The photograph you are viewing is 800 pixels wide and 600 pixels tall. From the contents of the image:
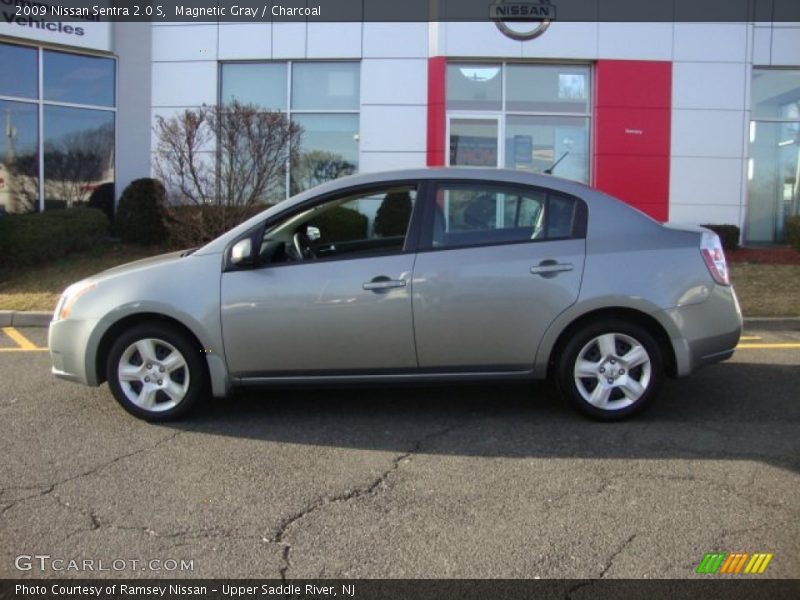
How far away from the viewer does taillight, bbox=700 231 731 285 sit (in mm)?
4883

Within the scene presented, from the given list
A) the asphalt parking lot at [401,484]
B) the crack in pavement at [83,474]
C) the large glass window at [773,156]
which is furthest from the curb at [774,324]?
the crack in pavement at [83,474]

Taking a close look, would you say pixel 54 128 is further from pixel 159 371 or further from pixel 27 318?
pixel 159 371

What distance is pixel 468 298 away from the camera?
4.75 m

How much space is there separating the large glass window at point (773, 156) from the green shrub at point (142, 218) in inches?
437

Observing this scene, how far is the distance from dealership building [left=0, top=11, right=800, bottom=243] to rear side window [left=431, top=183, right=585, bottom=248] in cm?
895

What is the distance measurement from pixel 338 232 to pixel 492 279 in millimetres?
1468

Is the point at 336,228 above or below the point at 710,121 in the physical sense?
below

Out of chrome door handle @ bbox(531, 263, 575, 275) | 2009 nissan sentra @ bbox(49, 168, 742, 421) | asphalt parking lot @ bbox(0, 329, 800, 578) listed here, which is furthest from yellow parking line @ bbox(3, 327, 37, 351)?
chrome door handle @ bbox(531, 263, 575, 275)

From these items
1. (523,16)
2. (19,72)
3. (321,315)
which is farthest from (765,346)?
(19,72)

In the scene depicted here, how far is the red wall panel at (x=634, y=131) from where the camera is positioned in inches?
536

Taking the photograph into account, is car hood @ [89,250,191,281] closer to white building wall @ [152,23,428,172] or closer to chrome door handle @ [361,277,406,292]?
chrome door handle @ [361,277,406,292]

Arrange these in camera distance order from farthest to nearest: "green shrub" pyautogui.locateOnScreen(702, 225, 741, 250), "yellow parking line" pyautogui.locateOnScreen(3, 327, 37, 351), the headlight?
"green shrub" pyautogui.locateOnScreen(702, 225, 741, 250), "yellow parking line" pyautogui.locateOnScreen(3, 327, 37, 351), the headlight

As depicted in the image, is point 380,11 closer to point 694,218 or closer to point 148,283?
point 694,218

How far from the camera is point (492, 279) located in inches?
187
